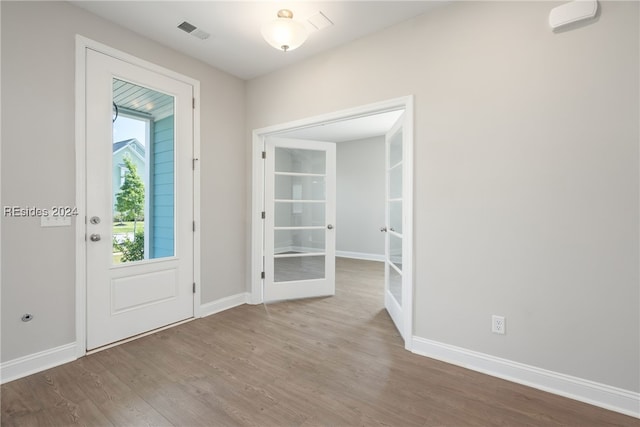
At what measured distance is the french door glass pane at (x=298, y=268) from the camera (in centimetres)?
369

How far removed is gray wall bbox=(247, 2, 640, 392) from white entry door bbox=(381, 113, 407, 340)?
39 centimetres

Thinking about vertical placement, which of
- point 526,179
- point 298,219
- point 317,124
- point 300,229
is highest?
point 317,124

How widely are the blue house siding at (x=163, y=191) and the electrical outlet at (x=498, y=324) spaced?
2.95m

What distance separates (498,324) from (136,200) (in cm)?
320

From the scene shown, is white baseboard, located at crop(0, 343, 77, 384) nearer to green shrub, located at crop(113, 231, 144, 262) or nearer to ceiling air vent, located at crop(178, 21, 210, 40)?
green shrub, located at crop(113, 231, 144, 262)

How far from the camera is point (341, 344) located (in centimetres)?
253

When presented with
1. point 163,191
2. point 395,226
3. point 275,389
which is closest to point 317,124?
point 395,226

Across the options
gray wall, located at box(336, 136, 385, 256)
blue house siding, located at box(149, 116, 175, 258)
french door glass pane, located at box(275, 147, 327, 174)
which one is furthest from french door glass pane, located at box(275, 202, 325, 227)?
gray wall, located at box(336, 136, 385, 256)

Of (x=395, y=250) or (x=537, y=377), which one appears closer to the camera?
(x=537, y=377)

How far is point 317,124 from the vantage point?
3.05m

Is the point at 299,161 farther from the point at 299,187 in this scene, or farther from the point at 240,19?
the point at 240,19

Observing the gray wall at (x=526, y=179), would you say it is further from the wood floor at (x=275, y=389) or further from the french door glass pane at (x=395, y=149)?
the french door glass pane at (x=395, y=149)

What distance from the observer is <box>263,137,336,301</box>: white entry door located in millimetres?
3598

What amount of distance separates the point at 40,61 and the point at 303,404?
302cm
